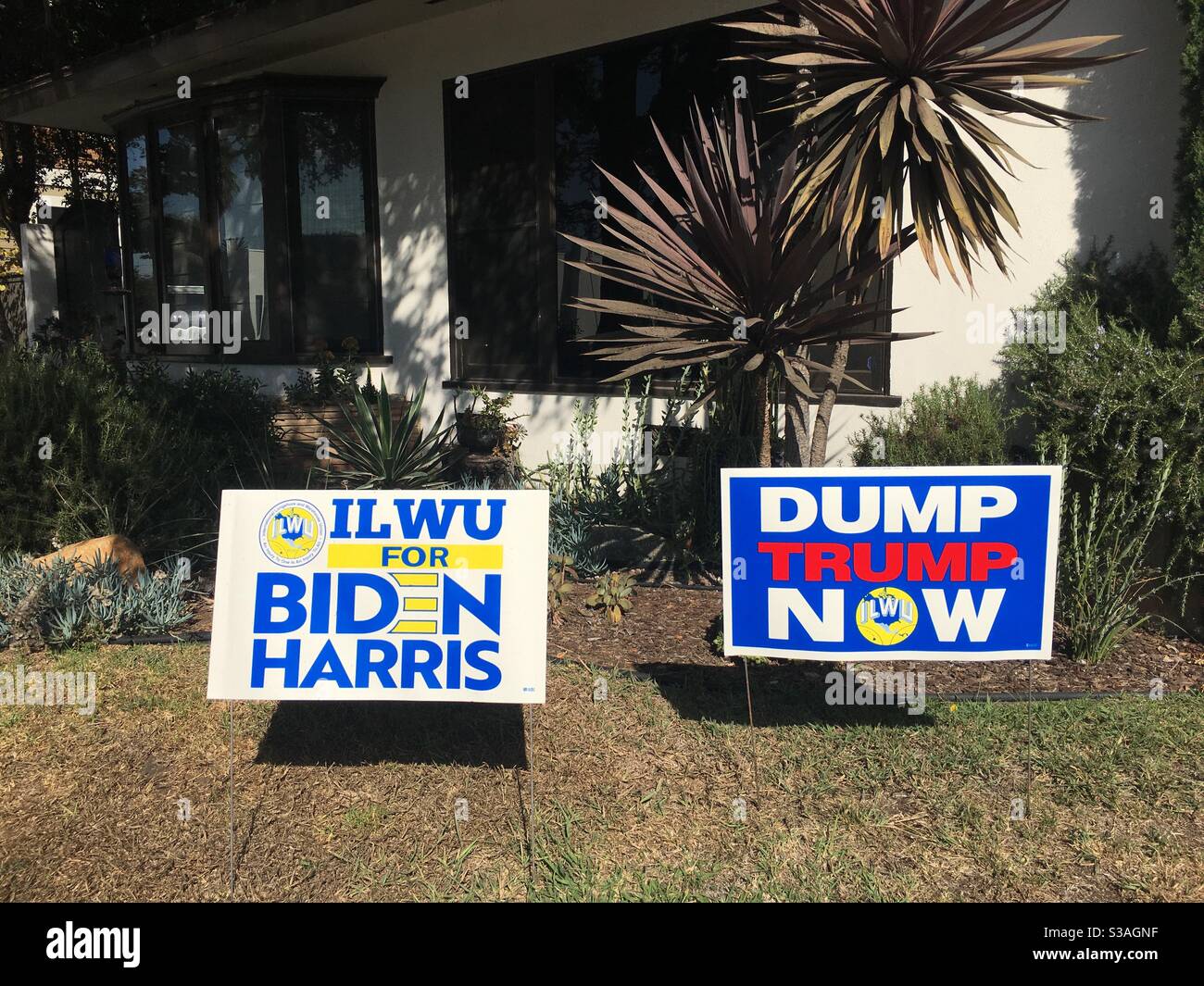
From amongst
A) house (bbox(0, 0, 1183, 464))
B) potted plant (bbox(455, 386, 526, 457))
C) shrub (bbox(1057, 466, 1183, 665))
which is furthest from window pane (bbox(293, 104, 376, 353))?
shrub (bbox(1057, 466, 1183, 665))

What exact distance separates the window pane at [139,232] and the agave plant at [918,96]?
887cm

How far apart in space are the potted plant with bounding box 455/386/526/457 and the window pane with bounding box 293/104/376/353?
6.09ft

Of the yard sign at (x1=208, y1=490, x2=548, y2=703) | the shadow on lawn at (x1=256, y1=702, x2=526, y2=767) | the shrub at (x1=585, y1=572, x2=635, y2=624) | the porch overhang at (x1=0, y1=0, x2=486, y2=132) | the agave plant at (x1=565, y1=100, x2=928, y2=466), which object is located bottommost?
the shadow on lawn at (x1=256, y1=702, x2=526, y2=767)

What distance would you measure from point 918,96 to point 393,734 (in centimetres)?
366

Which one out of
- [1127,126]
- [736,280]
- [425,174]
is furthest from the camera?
[425,174]

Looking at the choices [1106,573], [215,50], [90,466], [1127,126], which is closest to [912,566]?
[1106,573]

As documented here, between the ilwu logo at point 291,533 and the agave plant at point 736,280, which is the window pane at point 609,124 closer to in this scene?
the agave plant at point 736,280

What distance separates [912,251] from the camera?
245 inches

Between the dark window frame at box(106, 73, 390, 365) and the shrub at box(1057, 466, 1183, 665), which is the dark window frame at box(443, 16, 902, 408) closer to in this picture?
the dark window frame at box(106, 73, 390, 365)

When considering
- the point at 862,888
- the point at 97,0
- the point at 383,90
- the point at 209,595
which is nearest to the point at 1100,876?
the point at 862,888

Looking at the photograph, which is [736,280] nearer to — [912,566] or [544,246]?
[912,566]

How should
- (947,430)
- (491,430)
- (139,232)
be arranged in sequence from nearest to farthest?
(947,430), (491,430), (139,232)

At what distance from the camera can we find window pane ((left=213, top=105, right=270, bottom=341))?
31.5 ft

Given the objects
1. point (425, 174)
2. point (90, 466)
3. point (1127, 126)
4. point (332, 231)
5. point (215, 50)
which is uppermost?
point (215, 50)
